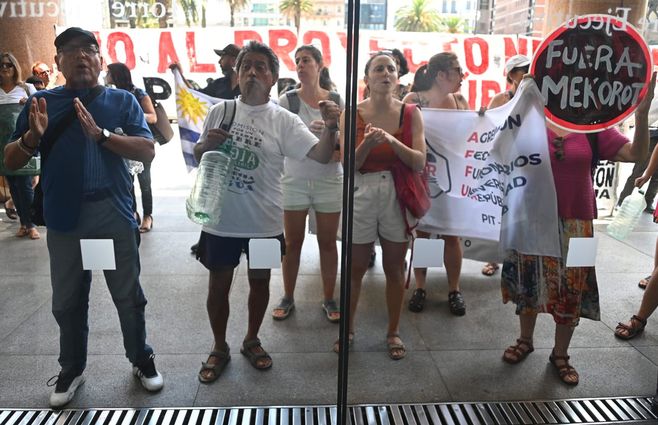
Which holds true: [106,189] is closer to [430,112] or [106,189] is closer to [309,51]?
[309,51]

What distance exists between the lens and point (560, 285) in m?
2.55

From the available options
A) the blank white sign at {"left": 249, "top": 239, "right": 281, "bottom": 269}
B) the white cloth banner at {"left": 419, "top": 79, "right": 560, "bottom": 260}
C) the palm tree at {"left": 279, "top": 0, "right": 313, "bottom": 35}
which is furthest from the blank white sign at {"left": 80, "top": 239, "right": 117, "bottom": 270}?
the white cloth banner at {"left": 419, "top": 79, "right": 560, "bottom": 260}

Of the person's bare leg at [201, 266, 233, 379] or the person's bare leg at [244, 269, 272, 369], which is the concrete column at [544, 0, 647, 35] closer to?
the person's bare leg at [244, 269, 272, 369]

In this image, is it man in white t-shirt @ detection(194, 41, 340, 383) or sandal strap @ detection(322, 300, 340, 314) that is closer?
man in white t-shirt @ detection(194, 41, 340, 383)

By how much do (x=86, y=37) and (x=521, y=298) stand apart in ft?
7.50

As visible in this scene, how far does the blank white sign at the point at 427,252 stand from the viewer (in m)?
2.55

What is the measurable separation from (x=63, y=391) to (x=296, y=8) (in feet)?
6.55

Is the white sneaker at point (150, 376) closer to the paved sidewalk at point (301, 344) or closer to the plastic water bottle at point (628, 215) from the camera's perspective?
the paved sidewalk at point (301, 344)

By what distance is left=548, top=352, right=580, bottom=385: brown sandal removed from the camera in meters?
2.56

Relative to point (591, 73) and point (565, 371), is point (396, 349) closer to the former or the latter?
point (565, 371)

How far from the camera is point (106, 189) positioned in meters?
2.19

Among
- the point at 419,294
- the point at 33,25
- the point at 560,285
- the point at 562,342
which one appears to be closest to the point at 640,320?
the point at 562,342

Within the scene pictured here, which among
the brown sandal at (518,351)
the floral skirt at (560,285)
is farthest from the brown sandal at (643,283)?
the brown sandal at (518,351)

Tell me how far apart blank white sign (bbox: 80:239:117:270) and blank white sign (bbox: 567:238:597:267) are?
211 centimetres
